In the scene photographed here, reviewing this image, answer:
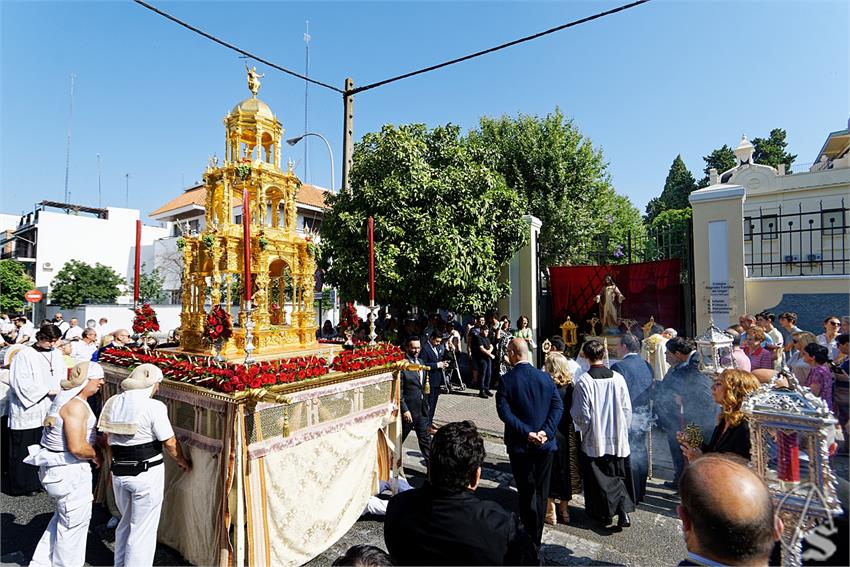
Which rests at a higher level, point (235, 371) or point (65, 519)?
point (235, 371)

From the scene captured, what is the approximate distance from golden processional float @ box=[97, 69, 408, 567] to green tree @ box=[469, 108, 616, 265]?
14653mm

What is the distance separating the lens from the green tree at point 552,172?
19.4 meters

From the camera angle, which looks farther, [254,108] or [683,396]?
[254,108]

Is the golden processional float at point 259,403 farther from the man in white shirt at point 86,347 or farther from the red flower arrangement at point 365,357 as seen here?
the man in white shirt at point 86,347

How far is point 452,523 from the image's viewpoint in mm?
2021

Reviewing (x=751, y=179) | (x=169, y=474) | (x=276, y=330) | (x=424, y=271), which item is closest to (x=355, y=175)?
(x=424, y=271)

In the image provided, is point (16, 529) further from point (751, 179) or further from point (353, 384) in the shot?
point (751, 179)

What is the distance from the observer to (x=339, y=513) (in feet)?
14.3

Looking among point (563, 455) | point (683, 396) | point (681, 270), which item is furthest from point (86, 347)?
point (681, 270)

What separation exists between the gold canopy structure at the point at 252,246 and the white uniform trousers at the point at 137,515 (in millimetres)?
1971

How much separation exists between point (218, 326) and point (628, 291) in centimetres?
1151

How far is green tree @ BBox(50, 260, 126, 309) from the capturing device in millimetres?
25938

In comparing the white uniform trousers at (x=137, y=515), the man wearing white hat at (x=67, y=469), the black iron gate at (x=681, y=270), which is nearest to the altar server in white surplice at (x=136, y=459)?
the white uniform trousers at (x=137, y=515)

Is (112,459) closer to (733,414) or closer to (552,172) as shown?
(733,414)
